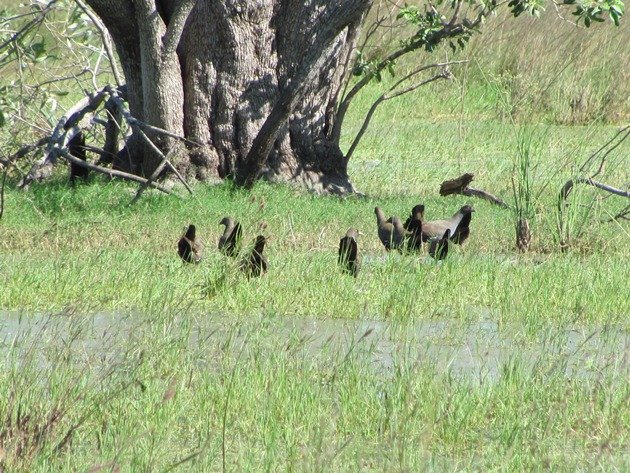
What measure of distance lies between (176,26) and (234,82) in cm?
95

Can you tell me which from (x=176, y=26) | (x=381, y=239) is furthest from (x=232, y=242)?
(x=176, y=26)

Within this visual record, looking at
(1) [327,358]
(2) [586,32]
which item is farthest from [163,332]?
(2) [586,32]

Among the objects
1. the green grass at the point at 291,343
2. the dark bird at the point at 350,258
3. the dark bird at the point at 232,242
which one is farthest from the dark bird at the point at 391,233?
the dark bird at the point at 232,242

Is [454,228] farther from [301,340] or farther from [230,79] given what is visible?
[301,340]

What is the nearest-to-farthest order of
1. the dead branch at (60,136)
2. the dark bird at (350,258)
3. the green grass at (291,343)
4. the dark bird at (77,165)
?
the green grass at (291,343)
the dark bird at (350,258)
the dead branch at (60,136)
the dark bird at (77,165)

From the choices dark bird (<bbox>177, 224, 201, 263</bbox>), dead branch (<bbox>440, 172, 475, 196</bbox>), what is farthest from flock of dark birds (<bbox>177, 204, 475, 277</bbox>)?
dead branch (<bbox>440, 172, 475, 196</bbox>)

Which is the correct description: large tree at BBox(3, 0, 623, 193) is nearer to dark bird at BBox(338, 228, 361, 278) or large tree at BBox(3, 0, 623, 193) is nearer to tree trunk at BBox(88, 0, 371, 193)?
Result: tree trunk at BBox(88, 0, 371, 193)

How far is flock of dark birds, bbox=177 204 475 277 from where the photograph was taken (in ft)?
23.5

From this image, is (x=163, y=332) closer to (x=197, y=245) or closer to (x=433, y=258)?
(x=197, y=245)

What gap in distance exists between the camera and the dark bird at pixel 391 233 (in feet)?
27.5

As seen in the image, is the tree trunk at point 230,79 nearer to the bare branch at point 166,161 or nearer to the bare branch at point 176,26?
the bare branch at point 176,26

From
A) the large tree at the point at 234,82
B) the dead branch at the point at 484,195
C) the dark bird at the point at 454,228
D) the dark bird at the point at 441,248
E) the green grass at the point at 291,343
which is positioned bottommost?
the green grass at the point at 291,343

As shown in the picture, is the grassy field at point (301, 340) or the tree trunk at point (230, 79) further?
the tree trunk at point (230, 79)

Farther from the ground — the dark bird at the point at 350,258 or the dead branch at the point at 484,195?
the dead branch at the point at 484,195
